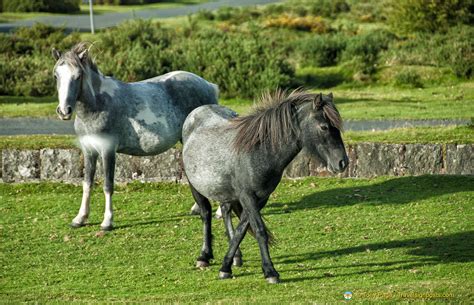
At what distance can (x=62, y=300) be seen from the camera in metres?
9.73

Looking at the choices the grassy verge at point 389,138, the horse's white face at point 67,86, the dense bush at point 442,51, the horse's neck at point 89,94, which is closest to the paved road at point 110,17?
the dense bush at point 442,51

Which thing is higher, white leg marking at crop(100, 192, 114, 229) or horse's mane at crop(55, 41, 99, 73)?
horse's mane at crop(55, 41, 99, 73)

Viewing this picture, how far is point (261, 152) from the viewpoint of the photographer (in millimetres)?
10828

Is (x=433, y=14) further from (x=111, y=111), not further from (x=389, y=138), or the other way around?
(x=111, y=111)

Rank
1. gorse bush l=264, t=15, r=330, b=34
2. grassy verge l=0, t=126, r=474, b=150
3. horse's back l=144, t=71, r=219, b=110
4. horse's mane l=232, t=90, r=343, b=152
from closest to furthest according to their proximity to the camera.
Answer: horse's mane l=232, t=90, r=343, b=152 → horse's back l=144, t=71, r=219, b=110 → grassy verge l=0, t=126, r=474, b=150 → gorse bush l=264, t=15, r=330, b=34

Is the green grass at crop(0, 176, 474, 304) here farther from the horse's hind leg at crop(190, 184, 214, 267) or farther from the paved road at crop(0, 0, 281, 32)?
the paved road at crop(0, 0, 281, 32)

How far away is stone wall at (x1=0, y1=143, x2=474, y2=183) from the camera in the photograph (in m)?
16.0

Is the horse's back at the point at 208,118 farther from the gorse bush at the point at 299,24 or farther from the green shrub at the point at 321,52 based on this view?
the gorse bush at the point at 299,24

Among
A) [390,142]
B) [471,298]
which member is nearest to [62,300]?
[471,298]

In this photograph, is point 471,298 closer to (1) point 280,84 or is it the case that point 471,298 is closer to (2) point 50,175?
(2) point 50,175

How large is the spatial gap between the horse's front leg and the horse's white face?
3.31 feet

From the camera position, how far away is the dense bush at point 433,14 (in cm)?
3862

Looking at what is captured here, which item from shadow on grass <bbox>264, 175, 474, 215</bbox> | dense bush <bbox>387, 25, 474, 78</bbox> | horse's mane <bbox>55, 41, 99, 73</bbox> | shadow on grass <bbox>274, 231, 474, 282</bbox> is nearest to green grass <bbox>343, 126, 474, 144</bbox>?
shadow on grass <bbox>264, 175, 474, 215</bbox>

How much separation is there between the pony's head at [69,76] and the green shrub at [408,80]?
17.9 meters
